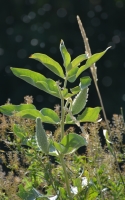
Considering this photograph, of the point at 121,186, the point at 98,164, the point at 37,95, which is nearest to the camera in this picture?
the point at 121,186

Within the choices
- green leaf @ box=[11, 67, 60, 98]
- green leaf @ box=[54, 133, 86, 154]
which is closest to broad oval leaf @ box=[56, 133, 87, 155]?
green leaf @ box=[54, 133, 86, 154]

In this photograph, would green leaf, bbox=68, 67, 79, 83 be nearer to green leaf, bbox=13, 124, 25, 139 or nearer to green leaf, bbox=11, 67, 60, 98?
green leaf, bbox=11, 67, 60, 98

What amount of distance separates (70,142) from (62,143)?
0.02 meters

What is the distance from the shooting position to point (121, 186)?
1766 millimetres

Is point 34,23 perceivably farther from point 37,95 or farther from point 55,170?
point 55,170

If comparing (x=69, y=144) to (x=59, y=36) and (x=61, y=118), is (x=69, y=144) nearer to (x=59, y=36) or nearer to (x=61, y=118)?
(x=61, y=118)

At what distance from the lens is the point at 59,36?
632 centimetres

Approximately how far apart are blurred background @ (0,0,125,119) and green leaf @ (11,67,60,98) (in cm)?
417

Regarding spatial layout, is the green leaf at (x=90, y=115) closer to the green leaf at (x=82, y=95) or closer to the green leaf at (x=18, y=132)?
the green leaf at (x=82, y=95)

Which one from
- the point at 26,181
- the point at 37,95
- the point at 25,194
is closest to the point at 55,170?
the point at 26,181

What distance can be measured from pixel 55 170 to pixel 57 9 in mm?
4838

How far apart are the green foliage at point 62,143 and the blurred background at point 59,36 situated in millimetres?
3946

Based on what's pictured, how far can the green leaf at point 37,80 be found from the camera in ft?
5.03

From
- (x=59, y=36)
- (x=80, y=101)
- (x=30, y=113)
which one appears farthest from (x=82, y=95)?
(x=59, y=36)
